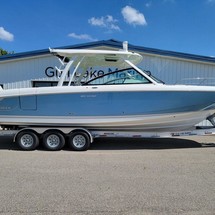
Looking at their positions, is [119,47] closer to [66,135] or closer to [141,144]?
[141,144]

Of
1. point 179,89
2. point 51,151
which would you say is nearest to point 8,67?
point 51,151

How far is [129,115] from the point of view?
7.77 metres

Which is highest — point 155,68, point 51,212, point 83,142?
point 155,68

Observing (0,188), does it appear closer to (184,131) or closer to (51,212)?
(51,212)

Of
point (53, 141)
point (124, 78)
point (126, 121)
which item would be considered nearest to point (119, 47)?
point (124, 78)

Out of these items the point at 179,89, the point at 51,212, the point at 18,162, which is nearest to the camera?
the point at 51,212

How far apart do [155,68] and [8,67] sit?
688cm

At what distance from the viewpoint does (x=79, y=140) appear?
26.0 feet

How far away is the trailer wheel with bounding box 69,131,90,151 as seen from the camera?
7859 millimetres

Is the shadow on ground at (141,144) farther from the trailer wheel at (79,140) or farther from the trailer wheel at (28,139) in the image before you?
the trailer wheel at (28,139)

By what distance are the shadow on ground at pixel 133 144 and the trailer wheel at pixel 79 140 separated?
18.2 inches

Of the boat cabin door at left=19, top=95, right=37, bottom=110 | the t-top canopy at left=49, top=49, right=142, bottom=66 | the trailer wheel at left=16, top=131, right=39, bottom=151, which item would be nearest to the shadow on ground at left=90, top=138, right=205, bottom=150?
the trailer wheel at left=16, top=131, right=39, bottom=151

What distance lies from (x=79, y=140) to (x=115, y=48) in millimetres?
5920

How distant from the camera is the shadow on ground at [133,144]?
847 centimetres
